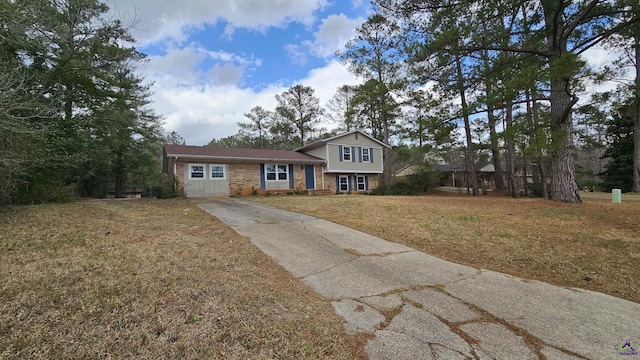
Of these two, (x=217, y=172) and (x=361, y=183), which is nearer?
(x=217, y=172)

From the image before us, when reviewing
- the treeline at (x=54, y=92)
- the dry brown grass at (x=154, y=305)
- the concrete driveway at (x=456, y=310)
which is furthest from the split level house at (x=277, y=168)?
the concrete driveway at (x=456, y=310)

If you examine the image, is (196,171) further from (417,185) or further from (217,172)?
(417,185)

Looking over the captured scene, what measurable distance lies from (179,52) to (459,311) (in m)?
16.3

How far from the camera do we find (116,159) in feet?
67.5

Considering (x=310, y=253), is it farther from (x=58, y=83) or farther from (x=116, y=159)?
(x=116, y=159)

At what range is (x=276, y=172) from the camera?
18219 mm

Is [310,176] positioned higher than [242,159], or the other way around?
[242,159]

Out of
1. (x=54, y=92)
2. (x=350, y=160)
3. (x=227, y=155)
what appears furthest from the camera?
(x=350, y=160)

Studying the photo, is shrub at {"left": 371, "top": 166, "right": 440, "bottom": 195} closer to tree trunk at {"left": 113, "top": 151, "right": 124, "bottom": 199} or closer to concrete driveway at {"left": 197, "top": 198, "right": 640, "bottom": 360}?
concrete driveway at {"left": 197, "top": 198, "right": 640, "bottom": 360}

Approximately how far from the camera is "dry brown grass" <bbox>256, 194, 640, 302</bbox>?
3848 mm

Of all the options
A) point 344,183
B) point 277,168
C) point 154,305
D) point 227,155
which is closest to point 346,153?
point 344,183

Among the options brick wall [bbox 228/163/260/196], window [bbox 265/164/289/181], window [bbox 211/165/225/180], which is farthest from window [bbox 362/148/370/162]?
window [bbox 211/165/225/180]

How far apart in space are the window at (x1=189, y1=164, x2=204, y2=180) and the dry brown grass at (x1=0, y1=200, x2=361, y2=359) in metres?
10.7

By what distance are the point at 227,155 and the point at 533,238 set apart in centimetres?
1493
